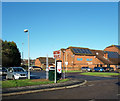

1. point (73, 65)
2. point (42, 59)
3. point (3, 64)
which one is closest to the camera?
point (3, 64)

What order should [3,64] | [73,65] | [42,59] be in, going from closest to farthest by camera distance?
[3,64] → [73,65] → [42,59]

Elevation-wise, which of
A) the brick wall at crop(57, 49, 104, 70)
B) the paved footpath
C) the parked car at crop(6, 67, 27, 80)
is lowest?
the paved footpath

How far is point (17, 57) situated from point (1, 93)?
41.7 meters

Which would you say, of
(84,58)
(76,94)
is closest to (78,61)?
(84,58)

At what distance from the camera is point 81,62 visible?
57312 millimetres

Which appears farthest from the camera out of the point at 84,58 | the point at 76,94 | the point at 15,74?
the point at 84,58

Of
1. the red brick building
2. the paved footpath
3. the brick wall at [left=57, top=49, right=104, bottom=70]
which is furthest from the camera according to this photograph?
the red brick building

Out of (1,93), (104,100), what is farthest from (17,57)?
(104,100)

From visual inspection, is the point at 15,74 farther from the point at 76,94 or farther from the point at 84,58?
the point at 84,58

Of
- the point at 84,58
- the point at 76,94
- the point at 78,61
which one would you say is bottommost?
the point at 76,94

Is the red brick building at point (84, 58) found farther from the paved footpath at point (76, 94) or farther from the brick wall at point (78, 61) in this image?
the paved footpath at point (76, 94)

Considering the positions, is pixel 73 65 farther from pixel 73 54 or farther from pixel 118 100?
Answer: pixel 118 100

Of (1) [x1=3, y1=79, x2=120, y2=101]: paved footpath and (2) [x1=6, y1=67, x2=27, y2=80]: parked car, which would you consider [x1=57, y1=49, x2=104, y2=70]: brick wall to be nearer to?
(2) [x1=6, y1=67, x2=27, y2=80]: parked car

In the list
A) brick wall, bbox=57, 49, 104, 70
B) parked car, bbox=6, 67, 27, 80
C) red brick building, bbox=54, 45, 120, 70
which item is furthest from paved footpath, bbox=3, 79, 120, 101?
brick wall, bbox=57, 49, 104, 70
